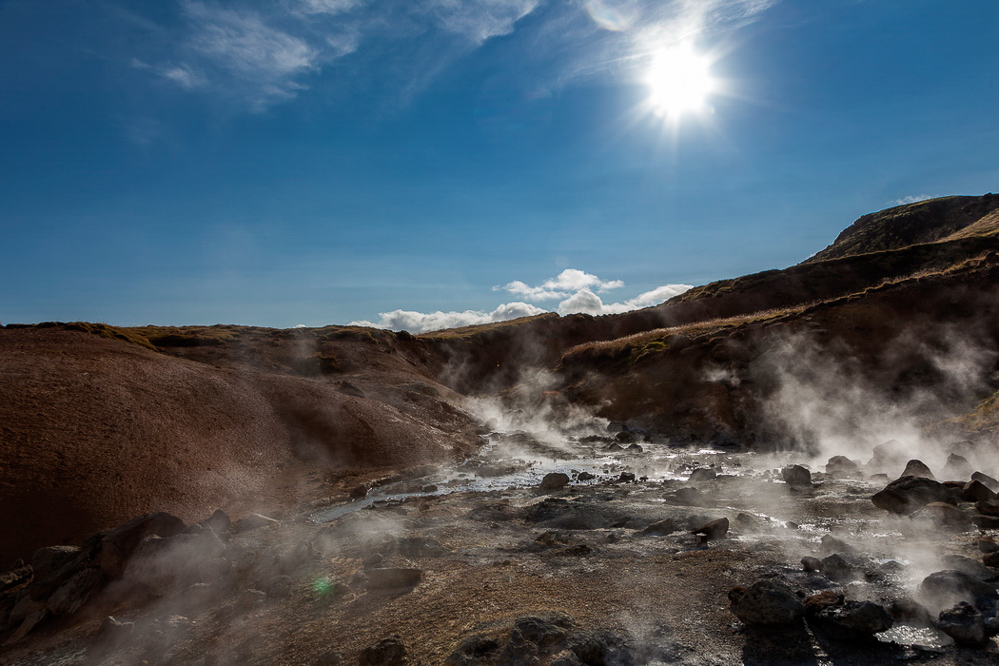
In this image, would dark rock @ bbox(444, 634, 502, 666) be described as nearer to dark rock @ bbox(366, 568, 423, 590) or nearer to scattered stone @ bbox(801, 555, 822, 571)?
dark rock @ bbox(366, 568, 423, 590)

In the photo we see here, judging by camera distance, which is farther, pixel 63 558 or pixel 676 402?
pixel 676 402

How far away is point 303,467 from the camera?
1870 centimetres

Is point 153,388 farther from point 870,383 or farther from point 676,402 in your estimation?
point 870,383

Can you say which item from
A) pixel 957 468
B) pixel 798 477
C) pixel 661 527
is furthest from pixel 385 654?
pixel 957 468

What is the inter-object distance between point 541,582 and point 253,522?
8221 millimetres

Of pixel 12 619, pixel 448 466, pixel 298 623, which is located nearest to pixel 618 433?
pixel 448 466

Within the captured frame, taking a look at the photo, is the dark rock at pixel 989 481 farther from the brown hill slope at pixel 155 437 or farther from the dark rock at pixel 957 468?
the brown hill slope at pixel 155 437

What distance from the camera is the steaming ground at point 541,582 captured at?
6324 mm

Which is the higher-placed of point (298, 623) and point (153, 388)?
point (153, 388)

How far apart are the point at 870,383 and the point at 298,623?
23.4 metres

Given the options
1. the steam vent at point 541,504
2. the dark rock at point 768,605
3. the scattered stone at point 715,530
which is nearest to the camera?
the dark rock at point 768,605

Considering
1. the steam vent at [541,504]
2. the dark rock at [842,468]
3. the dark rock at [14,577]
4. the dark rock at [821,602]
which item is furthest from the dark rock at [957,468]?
the dark rock at [14,577]

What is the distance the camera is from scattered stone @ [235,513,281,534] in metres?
12.6

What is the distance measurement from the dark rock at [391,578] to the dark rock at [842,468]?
12151 mm
